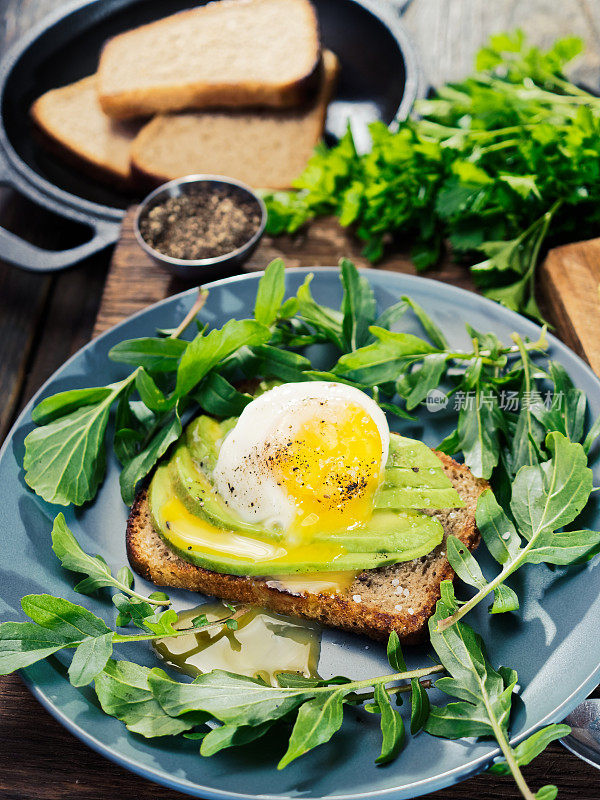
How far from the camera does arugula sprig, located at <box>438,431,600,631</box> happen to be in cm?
181

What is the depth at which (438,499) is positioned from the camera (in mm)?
2059

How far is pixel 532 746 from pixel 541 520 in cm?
57

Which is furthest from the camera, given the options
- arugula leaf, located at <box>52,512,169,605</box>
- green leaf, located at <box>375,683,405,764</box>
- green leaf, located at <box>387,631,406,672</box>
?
arugula leaf, located at <box>52,512,169,605</box>

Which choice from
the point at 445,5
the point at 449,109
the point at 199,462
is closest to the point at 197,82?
the point at 449,109

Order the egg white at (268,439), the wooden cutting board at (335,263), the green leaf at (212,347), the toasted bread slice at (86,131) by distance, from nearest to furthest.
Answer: the egg white at (268,439) < the green leaf at (212,347) < the wooden cutting board at (335,263) < the toasted bread slice at (86,131)

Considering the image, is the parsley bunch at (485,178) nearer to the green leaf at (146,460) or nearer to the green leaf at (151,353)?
the green leaf at (151,353)

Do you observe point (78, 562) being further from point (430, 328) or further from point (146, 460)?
point (430, 328)

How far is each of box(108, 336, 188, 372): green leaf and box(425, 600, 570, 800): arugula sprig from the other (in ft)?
3.69

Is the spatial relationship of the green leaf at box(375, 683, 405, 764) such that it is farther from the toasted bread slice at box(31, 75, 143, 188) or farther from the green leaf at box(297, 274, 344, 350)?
the toasted bread slice at box(31, 75, 143, 188)

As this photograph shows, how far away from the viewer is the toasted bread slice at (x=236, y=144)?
3.46 meters

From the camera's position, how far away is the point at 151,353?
7.51 ft

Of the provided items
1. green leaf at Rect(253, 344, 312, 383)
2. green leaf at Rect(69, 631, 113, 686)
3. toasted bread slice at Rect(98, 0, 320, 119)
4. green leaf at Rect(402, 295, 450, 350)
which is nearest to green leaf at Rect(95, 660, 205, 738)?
green leaf at Rect(69, 631, 113, 686)

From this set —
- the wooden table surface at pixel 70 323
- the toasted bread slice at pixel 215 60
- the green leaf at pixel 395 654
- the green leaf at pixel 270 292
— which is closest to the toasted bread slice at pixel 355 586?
the green leaf at pixel 395 654

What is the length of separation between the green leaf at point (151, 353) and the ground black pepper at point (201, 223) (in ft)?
2.29
